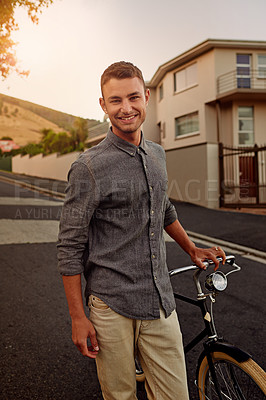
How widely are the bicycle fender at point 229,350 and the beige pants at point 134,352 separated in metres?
0.26

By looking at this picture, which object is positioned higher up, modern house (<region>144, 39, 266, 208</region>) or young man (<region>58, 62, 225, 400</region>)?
modern house (<region>144, 39, 266, 208</region>)

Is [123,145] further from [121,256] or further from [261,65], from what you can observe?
[261,65]

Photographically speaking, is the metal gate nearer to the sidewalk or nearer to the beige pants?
the sidewalk

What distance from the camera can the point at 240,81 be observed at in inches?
731

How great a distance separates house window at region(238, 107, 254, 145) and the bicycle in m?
18.1

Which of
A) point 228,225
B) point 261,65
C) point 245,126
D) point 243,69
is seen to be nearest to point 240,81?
point 243,69

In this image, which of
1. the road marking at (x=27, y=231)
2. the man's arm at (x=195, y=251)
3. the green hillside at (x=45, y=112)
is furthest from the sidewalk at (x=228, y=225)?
the green hillside at (x=45, y=112)

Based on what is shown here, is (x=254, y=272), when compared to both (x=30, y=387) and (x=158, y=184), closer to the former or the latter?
(x=30, y=387)

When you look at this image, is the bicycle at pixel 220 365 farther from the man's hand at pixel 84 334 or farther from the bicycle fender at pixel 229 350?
the man's hand at pixel 84 334

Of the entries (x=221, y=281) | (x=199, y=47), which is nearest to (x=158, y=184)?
(x=221, y=281)

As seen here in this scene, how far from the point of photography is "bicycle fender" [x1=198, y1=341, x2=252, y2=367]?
1634mm

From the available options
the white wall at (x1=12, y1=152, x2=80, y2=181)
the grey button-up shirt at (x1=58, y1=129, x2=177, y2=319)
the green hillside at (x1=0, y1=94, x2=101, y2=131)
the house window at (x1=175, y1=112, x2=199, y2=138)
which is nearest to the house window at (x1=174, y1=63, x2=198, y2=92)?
the house window at (x1=175, y1=112, x2=199, y2=138)

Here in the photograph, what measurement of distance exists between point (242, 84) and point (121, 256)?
1926 centimetres

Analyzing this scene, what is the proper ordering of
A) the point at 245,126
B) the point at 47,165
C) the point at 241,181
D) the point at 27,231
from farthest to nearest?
the point at 47,165 → the point at 245,126 → the point at 241,181 → the point at 27,231
